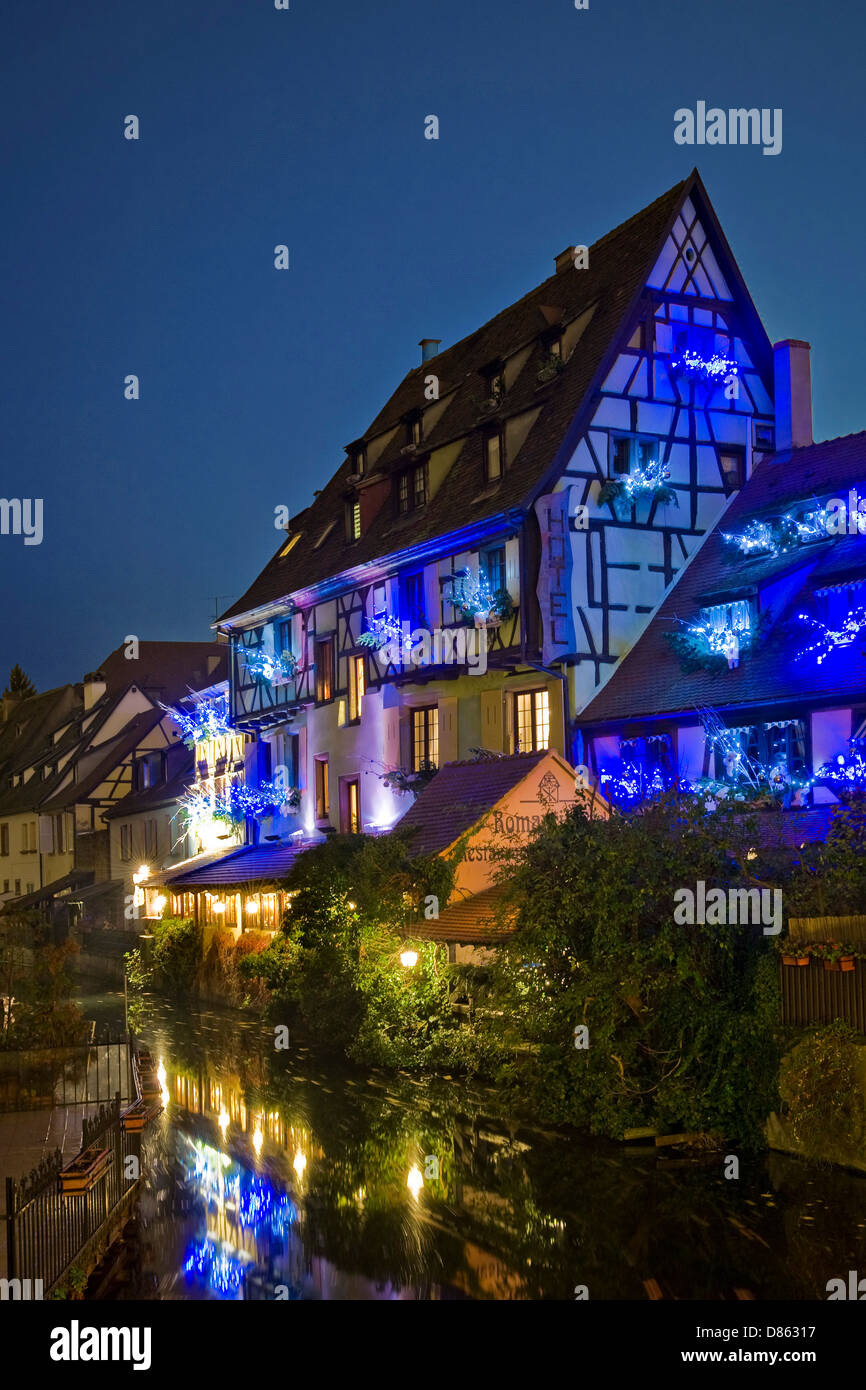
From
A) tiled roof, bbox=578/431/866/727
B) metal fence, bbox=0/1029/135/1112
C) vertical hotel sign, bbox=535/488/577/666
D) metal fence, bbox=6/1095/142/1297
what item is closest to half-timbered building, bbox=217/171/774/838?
vertical hotel sign, bbox=535/488/577/666

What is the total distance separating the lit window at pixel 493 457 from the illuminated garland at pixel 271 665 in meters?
9.30

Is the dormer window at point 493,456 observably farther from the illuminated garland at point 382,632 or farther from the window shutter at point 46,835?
the window shutter at point 46,835

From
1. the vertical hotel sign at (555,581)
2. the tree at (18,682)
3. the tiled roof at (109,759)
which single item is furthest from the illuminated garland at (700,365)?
the tree at (18,682)

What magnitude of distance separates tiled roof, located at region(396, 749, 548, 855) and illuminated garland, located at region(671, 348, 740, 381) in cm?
935

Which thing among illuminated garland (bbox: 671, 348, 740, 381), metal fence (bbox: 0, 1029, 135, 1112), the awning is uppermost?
illuminated garland (bbox: 671, 348, 740, 381)

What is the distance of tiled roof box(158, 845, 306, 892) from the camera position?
33.2 m

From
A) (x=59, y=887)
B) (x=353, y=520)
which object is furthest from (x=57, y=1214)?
(x=59, y=887)

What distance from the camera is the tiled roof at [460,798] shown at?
23406 mm

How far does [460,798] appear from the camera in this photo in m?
24.6

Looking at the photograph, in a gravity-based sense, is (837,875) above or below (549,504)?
below

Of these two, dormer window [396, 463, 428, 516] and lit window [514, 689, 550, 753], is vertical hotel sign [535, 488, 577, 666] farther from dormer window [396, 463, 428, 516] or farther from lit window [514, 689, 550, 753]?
dormer window [396, 463, 428, 516]

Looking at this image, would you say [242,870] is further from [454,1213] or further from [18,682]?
[18,682]

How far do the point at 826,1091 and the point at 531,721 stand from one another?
46.4 feet
